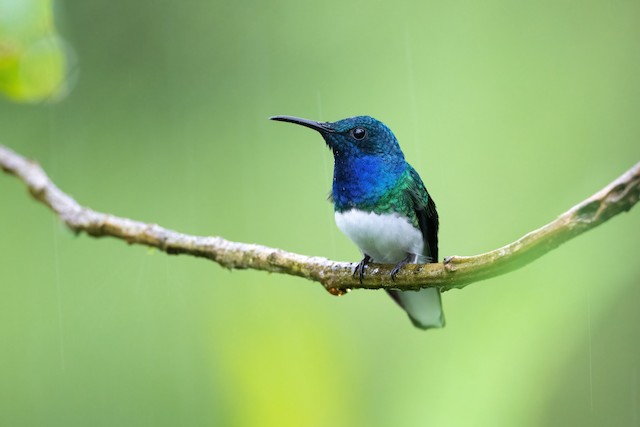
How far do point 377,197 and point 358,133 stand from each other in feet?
0.96

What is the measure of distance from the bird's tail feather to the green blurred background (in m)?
0.57

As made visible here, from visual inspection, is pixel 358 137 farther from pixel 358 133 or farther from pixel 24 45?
pixel 24 45

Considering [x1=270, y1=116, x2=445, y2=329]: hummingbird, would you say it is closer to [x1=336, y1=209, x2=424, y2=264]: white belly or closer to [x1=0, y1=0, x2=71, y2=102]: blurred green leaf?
[x1=336, y1=209, x2=424, y2=264]: white belly

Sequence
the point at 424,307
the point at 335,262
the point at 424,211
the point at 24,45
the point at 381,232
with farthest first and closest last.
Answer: the point at 424,307 < the point at 424,211 < the point at 381,232 < the point at 335,262 < the point at 24,45

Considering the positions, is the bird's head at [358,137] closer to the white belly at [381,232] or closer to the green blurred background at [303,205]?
the white belly at [381,232]

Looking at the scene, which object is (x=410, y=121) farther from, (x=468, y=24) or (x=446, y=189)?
(x=468, y=24)

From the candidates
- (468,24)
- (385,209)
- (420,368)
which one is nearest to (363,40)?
(468,24)

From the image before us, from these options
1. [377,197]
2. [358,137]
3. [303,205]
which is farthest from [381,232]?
[303,205]

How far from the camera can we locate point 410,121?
4781 millimetres

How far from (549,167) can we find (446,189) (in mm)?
743

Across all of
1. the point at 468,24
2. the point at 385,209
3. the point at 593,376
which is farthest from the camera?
the point at 468,24

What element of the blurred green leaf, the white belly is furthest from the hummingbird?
the blurred green leaf

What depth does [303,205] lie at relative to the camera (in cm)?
473

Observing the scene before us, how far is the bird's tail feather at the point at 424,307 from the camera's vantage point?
9.96ft
